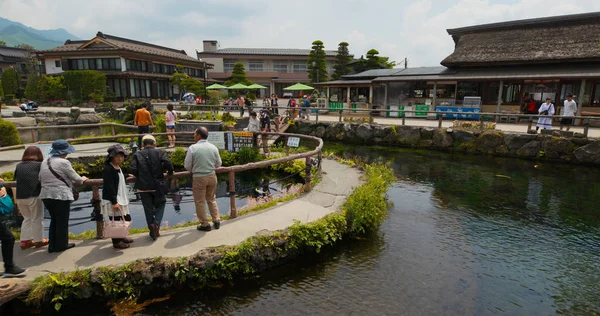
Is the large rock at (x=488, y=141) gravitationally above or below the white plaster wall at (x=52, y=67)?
below

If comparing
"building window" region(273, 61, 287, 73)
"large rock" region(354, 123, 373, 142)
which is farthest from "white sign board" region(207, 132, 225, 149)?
"building window" region(273, 61, 287, 73)

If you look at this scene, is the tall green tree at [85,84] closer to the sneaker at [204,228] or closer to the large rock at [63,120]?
the large rock at [63,120]

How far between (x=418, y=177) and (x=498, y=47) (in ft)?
54.1

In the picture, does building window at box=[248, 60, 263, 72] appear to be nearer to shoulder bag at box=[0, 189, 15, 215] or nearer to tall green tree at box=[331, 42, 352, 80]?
tall green tree at box=[331, 42, 352, 80]

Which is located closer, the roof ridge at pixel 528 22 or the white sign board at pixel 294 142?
the white sign board at pixel 294 142

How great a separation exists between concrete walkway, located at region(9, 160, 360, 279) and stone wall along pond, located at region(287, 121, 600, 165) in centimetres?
1150

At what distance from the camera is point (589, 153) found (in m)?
14.0

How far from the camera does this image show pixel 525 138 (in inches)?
611

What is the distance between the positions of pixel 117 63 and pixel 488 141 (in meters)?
37.1

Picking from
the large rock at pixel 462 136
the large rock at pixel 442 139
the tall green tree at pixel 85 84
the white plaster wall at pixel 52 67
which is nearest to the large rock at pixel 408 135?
the large rock at pixel 442 139

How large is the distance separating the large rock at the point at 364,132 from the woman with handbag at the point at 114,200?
16.1 m

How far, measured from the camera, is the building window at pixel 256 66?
54.8 metres

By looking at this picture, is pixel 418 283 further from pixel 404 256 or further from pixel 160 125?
pixel 160 125

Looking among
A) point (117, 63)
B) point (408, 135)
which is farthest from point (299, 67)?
point (408, 135)
